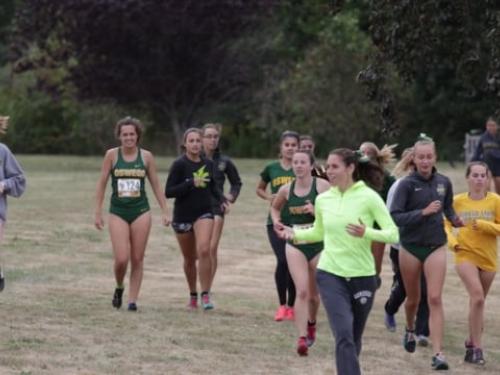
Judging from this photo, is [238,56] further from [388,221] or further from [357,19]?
[388,221]

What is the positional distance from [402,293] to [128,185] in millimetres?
2926

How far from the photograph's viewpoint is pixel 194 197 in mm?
13469

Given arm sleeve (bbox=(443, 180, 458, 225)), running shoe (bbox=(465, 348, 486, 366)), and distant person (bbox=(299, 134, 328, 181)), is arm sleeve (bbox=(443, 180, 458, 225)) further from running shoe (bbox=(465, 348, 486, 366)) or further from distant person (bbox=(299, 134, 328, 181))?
distant person (bbox=(299, 134, 328, 181))

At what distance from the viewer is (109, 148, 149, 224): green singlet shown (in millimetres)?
12750

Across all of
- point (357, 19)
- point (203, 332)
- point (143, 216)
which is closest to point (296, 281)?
point (203, 332)

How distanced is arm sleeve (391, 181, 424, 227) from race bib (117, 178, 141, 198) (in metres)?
3.06

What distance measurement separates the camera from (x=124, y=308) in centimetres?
1327

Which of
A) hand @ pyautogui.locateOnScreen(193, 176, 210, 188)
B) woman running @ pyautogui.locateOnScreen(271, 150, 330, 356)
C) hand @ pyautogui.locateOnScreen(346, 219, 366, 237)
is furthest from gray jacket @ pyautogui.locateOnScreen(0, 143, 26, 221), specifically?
hand @ pyautogui.locateOnScreen(346, 219, 366, 237)

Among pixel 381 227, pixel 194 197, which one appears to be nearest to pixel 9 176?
pixel 194 197

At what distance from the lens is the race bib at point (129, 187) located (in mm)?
12734

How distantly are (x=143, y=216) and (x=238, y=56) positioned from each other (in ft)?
117

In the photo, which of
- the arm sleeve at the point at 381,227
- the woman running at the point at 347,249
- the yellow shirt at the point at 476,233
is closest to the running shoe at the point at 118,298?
the yellow shirt at the point at 476,233

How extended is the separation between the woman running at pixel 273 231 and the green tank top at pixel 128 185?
133 centimetres

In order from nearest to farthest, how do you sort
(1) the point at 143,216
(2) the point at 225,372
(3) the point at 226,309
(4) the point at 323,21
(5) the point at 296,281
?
(2) the point at 225,372 < (5) the point at 296,281 < (1) the point at 143,216 < (3) the point at 226,309 < (4) the point at 323,21
